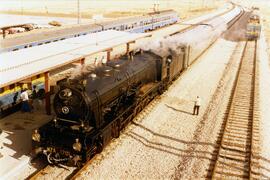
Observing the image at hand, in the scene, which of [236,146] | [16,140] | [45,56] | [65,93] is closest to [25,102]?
[45,56]

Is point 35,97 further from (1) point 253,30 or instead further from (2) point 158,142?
(1) point 253,30

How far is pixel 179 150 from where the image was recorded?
13.8 metres

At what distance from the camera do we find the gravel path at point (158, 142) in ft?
39.8

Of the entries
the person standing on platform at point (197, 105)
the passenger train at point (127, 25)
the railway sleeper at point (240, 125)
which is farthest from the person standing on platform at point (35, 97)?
the railway sleeper at point (240, 125)

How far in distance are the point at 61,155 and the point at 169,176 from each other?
4.24 m

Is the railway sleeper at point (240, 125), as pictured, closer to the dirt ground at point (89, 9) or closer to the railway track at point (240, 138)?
the railway track at point (240, 138)

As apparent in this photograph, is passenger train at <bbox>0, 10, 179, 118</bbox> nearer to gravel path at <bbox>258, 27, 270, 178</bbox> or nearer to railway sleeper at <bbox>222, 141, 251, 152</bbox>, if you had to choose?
railway sleeper at <bbox>222, 141, 251, 152</bbox>

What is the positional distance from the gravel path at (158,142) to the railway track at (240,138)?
117cm

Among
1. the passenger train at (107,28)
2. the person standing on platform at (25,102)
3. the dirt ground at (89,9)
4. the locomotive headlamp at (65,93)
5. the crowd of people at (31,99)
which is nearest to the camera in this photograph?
the locomotive headlamp at (65,93)

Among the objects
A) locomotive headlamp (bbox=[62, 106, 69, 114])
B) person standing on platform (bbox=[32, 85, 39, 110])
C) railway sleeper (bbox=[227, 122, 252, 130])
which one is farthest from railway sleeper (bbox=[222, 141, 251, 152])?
person standing on platform (bbox=[32, 85, 39, 110])

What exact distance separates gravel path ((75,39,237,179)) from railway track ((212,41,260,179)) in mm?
1174

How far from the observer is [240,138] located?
15.1m

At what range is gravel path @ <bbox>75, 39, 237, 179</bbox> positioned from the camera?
477 inches

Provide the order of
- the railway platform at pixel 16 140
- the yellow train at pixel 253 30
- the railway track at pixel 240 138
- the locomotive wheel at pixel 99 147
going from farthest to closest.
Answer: the yellow train at pixel 253 30
the locomotive wheel at pixel 99 147
the railway track at pixel 240 138
the railway platform at pixel 16 140
